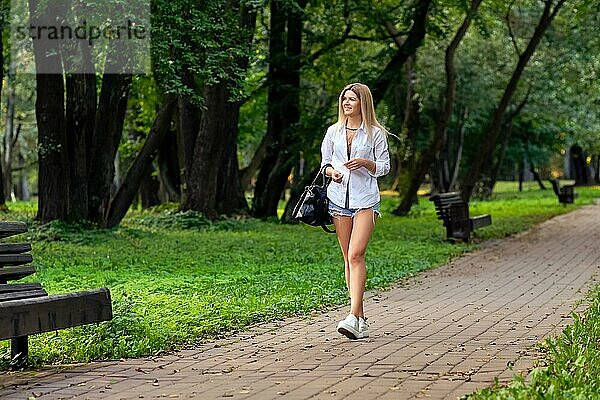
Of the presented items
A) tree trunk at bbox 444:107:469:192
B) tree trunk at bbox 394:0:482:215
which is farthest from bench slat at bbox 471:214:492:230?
tree trunk at bbox 444:107:469:192

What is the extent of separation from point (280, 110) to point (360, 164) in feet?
60.7

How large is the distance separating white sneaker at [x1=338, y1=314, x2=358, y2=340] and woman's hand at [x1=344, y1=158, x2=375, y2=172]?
1.21m

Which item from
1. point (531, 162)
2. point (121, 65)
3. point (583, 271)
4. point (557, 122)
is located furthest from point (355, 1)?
point (531, 162)

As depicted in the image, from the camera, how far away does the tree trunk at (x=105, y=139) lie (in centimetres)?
2094

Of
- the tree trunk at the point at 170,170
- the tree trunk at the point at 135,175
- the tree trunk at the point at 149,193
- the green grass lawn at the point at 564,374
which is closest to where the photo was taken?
the green grass lawn at the point at 564,374

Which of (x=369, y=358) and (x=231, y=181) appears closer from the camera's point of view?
(x=369, y=358)

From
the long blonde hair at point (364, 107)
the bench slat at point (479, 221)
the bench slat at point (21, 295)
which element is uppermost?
the long blonde hair at point (364, 107)

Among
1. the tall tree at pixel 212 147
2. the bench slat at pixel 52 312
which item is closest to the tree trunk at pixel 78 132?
the tall tree at pixel 212 147

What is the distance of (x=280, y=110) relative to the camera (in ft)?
89.3

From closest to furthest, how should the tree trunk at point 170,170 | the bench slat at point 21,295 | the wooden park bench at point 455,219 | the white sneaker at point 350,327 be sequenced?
the bench slat at point 21,295, the white sneaker at point 350,327, the wooden park bench at point 455,219, the tree trunk at point 170,170

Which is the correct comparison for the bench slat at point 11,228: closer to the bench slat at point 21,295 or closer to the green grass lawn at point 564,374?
the bench slat at point 21,295

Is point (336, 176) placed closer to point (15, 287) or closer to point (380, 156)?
point (380, 156)

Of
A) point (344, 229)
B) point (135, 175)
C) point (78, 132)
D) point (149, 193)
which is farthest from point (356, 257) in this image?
point (149, 193)

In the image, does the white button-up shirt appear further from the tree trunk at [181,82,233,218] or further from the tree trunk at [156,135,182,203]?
the tree trunk at [156,135,182,203]
